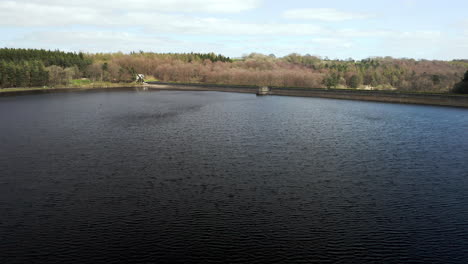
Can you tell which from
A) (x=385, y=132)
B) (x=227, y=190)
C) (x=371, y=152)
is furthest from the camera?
(x=385, y=132)

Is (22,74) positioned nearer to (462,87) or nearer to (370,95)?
(370,95)

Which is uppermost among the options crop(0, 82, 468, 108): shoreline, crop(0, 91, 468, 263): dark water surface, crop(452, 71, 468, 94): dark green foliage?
crop(452, 71, 468, 94): dark green foliage

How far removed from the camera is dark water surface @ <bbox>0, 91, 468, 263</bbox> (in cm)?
2053

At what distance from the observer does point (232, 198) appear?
2802cm

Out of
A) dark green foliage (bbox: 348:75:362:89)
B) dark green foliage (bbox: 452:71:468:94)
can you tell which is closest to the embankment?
dark green foliage (bbox: 452:71:468:94)

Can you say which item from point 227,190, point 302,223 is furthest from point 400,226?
point 227,190

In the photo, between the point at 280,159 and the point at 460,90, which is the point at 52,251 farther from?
the point at 460,90

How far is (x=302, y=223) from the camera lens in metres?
23.8

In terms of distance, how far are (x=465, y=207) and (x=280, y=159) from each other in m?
17.7

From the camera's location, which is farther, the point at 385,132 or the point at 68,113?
the point at 68,113

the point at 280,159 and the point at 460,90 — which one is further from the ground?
the point at 460,90

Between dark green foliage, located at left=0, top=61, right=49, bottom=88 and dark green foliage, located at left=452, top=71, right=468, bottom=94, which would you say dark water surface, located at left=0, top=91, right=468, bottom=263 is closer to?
dark green foliage, located at left=452, top=71, right=468, bottom=94

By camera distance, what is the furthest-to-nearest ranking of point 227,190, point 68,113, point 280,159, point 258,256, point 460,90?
point 460,90 < point 68,113 < point 280,159 < point 227,190 < point 258,256

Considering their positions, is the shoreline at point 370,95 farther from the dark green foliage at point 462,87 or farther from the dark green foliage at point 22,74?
the dark green foliage at point 462,87
